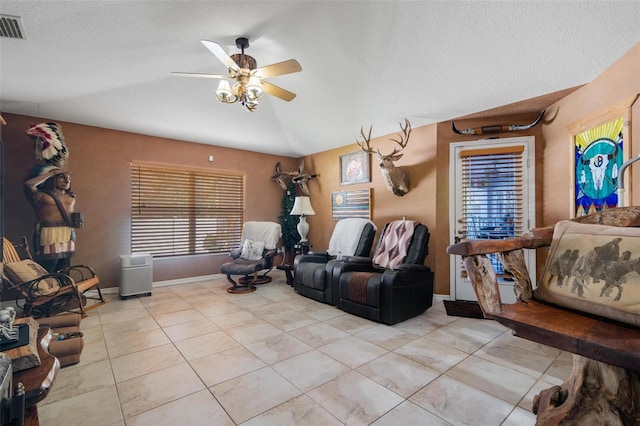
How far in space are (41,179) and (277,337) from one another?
11.0ft

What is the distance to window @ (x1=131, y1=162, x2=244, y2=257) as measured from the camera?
4.58m

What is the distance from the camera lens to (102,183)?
4.23m

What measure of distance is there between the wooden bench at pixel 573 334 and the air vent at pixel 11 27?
3.60 meters

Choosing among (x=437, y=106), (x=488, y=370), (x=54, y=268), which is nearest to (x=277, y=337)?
(x=488, y=370)

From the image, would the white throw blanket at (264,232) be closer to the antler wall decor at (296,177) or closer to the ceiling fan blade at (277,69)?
the antler wall decor at (296,177)

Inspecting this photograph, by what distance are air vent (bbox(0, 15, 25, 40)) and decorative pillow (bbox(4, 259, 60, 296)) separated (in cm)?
221

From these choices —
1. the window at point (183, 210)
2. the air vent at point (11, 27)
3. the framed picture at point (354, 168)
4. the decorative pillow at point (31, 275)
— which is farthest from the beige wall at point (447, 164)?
the air vent at point (11, 27)

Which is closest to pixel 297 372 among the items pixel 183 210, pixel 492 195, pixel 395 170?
pixel 395 170

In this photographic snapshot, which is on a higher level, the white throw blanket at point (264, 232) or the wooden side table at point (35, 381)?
the white throw blanket at point (264, 232)

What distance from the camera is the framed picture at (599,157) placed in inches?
88.8

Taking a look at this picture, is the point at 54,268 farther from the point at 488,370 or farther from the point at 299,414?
the point at 488,370

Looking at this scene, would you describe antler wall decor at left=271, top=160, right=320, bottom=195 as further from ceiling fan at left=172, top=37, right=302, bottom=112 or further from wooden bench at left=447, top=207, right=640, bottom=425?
wooden bench at left=447, top=207, right=640, bottom=425

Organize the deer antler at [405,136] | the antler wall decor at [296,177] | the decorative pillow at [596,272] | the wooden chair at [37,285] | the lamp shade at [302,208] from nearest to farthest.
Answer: the decorative pillow at [596,272] → the wooden chair at [37,285] → the deer antler at [405,136] → the lamp shade at [302,208] → the antler wall decor at [296,177]

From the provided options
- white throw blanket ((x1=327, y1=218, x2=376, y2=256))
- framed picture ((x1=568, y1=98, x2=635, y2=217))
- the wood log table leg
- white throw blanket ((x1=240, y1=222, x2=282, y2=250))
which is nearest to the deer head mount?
white throw blanket ((x1=327, y1=218, x2=376, y2=256))
